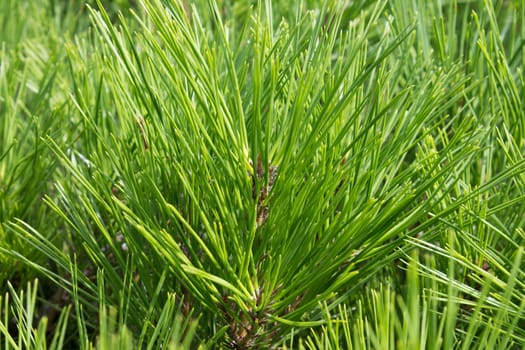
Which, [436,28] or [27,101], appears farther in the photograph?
[27,101]

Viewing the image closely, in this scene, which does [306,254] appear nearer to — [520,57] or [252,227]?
[252,227]

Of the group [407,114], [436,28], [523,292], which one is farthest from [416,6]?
[523,292]

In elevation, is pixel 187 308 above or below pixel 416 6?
below

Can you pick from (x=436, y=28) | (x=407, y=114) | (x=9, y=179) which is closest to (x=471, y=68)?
(x=436, y=28)

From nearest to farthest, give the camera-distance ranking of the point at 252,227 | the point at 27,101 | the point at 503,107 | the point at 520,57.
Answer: the point at 252,227
the point at 503,107
the point at 520,57
the point at 27,101

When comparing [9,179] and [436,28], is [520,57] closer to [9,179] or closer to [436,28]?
[436,28]

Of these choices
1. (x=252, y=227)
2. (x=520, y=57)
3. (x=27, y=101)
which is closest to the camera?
(x=252, y=227)

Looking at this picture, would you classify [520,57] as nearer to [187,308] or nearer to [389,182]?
[389,182]

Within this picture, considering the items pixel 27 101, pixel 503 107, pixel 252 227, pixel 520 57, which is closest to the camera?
pixel 252 227

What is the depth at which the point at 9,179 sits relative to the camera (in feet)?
2.21

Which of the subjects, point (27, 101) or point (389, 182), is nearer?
point (389, 182)

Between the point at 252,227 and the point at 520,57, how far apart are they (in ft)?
1.21

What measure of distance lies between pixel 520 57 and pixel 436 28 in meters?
0.11

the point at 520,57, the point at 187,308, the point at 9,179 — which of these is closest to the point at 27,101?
the point at 9,179
